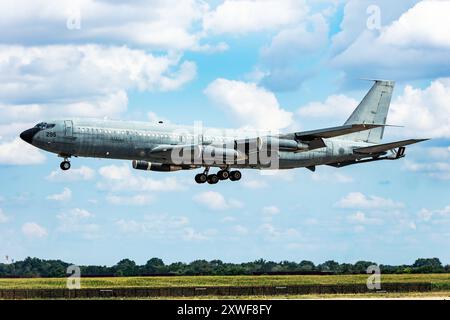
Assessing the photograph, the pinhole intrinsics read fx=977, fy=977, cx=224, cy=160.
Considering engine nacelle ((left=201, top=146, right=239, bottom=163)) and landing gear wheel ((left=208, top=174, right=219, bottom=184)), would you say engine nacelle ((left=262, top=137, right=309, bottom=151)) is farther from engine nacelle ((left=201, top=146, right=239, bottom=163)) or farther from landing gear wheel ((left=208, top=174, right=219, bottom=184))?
landing gear wheel ((left=208, top=174, right=219, bottom=184))

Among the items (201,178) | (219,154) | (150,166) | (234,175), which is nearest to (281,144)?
(234,175)

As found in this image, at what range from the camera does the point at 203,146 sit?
3713 inches

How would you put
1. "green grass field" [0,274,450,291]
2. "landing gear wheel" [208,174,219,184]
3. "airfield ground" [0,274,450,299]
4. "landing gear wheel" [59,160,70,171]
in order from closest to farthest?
"airfield ground" [0,274,450,299], "landing gear wheel" [59,160,70,171], "green grass field" [0,274,450,291], "landing gear wheel" [208,174,219,184]

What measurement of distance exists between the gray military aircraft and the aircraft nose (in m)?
0.09

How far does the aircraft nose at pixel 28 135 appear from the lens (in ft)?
292

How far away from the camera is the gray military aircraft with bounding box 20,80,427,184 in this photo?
89438 mm

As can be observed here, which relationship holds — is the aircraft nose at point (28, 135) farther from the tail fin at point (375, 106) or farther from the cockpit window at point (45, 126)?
the tail fin at point (375, 106)

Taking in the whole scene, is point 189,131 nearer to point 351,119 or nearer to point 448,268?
point 351,119

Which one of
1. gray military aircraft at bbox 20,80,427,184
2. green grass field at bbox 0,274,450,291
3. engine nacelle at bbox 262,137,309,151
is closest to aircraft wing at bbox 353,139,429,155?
gray military aircraft at bbox 20,80,427,184

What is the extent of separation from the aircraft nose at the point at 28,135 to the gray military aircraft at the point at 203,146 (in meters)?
0.09

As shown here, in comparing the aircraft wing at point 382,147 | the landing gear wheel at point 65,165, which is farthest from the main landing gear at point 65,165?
the aircraft wing at point 382,147

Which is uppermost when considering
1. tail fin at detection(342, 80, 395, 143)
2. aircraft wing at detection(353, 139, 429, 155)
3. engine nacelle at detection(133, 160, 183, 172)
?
tail fin at detection(342, 80, 395, 143)
